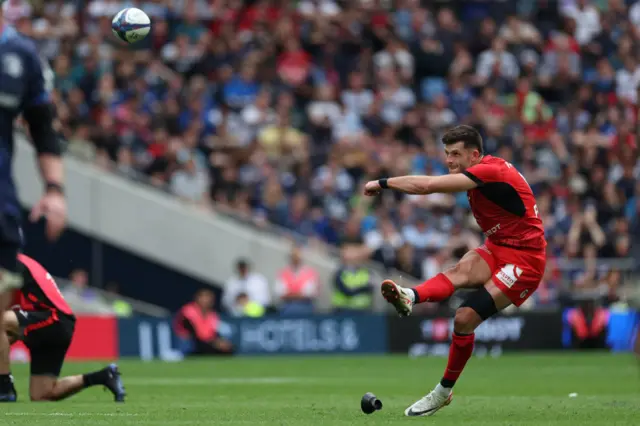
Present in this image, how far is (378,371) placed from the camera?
1877cm

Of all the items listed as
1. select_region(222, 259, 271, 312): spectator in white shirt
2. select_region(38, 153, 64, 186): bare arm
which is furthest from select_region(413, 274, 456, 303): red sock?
select_region(222, 259, 271, 312): spectator in white shirt

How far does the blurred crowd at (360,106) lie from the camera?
25344 mm

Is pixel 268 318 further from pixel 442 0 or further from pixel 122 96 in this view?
pixel 442 0

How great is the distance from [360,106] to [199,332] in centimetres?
679

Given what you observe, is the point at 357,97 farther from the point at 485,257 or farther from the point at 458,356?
the point at 458,356

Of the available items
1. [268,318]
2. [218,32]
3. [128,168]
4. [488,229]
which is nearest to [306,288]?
[268,318]

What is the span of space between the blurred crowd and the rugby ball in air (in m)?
11.3

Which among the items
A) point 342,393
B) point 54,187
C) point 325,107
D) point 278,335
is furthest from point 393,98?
point 54,187

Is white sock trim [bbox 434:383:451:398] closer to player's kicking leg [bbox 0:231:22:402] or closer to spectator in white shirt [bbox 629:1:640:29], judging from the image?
player's kicking leg [bbox 0:231:22:402]

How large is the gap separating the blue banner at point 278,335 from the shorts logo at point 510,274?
13.0 metres

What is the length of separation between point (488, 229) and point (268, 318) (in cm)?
1286

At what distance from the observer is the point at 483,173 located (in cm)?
1031

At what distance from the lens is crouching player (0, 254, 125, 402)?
37.6 feet

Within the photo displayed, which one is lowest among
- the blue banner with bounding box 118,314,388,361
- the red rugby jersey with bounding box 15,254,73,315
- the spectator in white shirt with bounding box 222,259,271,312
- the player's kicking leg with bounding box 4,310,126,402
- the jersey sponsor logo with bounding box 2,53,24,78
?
the blue banner with bounding box 118,314,388,361
